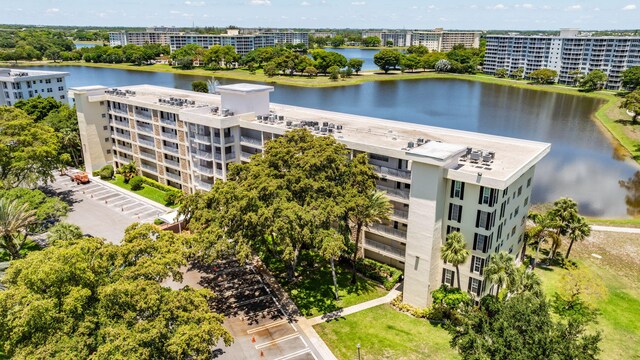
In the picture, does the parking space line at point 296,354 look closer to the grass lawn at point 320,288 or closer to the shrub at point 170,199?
the grass lawn at point 320,288

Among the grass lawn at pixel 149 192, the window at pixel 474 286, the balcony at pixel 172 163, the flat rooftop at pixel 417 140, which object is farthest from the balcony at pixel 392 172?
the balcony at pixel 172 163

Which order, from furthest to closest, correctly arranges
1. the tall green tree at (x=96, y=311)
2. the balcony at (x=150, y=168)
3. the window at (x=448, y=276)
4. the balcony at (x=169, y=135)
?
the balcony at (x=150, y=168)
the balcony at (x=169, y=135)
the window at (x=448, y=276)
the tall green tree at (x=96, y=311)

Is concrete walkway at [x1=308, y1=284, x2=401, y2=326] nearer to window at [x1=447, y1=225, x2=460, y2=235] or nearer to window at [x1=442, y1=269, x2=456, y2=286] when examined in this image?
window at [x1=442, y1=269, x2=456, y2=286]

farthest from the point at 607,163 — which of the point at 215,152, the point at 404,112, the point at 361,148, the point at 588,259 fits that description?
the point at 215,152

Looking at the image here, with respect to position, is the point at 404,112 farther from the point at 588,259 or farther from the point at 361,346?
the point at 361,346

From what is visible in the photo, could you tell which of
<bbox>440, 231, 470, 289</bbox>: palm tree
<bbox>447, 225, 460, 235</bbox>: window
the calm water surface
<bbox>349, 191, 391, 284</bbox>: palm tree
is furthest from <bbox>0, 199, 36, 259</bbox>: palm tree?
the calm water surface

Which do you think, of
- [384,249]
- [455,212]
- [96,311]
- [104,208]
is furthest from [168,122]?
[455,212]
